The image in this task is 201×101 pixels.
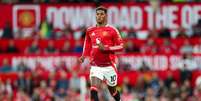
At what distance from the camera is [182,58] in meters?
34.5

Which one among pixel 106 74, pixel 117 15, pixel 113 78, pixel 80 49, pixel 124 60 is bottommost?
pixel 124 60

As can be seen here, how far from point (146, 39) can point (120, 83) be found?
587 cm

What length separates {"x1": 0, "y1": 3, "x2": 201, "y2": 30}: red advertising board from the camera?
133 ft

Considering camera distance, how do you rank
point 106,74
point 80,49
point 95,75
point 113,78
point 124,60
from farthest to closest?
point 80,49
point 124,60
point 113,78
point 106,74
point 95,75

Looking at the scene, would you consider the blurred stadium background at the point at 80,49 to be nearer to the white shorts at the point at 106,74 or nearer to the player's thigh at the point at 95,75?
the white shorts at the point at 106,74

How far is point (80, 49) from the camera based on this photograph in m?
36.3

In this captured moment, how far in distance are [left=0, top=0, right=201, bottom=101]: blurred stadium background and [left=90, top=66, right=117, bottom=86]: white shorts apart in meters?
6.14

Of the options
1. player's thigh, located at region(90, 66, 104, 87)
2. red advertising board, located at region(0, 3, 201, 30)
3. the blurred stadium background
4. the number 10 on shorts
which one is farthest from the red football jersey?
red advertising board, located at region(0, 3, 201, 30)

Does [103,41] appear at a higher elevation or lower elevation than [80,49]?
higher

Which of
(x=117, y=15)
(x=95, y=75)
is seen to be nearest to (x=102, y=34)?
(x=95, y=75)

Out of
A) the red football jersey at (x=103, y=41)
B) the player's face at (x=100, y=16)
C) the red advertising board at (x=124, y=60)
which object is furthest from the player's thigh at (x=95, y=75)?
the red advertising board at (x=124, y=60)

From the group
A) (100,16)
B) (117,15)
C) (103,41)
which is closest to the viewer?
(100,16)

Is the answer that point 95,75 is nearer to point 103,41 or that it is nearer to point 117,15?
point 103,41

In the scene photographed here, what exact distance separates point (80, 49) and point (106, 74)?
591 inches
